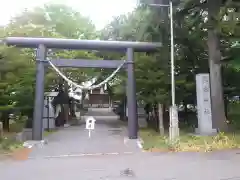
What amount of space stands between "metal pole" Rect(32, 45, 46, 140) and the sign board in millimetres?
8004

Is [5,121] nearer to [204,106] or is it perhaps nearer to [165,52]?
[165,52]

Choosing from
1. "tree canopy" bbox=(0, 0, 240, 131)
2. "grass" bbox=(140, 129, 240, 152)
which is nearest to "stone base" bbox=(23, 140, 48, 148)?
"tree canopy" bbox=(0, 0, 240, 131)

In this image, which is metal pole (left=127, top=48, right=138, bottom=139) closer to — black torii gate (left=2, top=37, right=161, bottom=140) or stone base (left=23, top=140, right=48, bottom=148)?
black torii gate (left=2, top=37, right=161, bottom=140)

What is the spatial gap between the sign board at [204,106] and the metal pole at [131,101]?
134 inches

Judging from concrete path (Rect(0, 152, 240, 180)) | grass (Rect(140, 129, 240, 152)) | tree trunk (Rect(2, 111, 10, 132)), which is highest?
tree trunk (Rect(2, 111, 10, 132))

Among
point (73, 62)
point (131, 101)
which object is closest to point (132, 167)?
point (131, 101)

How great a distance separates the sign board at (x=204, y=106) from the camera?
51.2 ft

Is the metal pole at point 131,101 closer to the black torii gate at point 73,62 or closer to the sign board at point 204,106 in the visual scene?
the black torii gate at point 73,62

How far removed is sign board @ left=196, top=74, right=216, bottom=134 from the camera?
1560cm

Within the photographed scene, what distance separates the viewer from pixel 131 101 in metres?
15.3

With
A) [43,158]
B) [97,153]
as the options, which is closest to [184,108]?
[97,153]

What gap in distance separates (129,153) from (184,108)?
13.8 m

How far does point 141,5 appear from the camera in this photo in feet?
55.4

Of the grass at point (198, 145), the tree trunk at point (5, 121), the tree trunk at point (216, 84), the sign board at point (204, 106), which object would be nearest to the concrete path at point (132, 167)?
the grass at point (198, 145)
